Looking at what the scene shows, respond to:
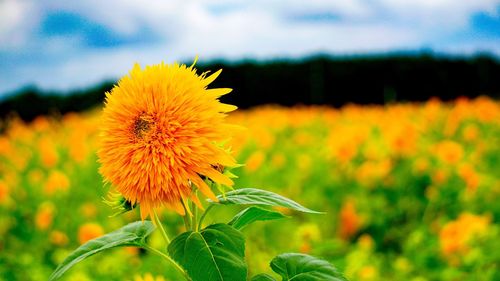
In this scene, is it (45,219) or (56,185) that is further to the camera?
(56,185)

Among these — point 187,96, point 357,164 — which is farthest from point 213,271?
point 357,164

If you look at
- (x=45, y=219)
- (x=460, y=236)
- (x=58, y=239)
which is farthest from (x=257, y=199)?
(x=45, y=219)

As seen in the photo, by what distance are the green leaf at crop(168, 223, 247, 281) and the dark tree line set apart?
514 inches

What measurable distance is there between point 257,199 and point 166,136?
0.18 metres

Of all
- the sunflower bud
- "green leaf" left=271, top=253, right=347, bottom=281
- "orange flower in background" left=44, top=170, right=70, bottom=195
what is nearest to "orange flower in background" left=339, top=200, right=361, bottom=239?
"orange flower in background" left=44, top=170, right=70, bottom=195

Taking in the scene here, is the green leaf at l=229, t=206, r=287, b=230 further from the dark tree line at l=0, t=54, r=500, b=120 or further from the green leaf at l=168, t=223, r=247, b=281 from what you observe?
the dark tree line at l=0, t=54, r=500, b=120

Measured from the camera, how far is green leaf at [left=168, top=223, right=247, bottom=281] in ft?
2.97

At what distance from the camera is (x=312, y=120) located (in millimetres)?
6449

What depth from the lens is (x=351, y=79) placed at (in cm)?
1502

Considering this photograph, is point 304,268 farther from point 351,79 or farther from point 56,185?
point 351,79

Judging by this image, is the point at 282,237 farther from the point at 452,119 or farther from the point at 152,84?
the point at 452,119

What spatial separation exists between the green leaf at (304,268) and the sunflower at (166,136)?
206 millimetres

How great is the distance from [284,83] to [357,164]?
1085 centimetres

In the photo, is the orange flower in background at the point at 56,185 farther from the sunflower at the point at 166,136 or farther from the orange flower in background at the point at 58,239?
the sunflower at the point at 166,136
